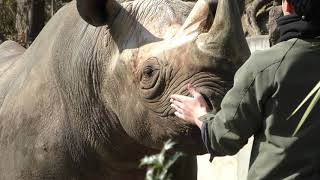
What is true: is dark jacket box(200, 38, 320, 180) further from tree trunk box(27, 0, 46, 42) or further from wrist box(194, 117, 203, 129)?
tree trunk box(27, 0, 46, 42)

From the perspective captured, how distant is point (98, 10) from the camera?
505cm

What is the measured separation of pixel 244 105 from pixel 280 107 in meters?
0.14

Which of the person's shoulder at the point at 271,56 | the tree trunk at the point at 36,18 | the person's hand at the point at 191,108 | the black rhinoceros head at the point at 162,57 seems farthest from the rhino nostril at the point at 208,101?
the tree trunk at the point at 36,18

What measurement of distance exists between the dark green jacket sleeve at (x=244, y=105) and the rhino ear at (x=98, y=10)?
162 cm

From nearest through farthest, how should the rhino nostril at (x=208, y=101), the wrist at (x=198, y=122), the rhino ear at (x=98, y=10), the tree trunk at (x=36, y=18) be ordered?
the wrist at (x=198, y=122)
the rhino nostril at (x=208, y=101)
the rhino ear at (x=98, y=10)
the tree trunk at (x=36, y=18)

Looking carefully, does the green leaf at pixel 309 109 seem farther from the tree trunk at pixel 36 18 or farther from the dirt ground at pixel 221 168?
the tree trunk at pixel 36 18

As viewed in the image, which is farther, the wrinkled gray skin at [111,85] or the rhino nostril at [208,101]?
the wrinkled gray skin at [111,85]

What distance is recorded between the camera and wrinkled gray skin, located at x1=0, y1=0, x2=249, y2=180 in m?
4.45

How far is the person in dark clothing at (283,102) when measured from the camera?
137 inches

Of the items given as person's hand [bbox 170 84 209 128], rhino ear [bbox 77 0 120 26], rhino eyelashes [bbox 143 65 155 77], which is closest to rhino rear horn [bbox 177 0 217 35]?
rhino eyelashes [bbox 143 65 155 77]

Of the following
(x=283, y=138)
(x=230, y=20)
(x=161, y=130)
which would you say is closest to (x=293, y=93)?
(x=283, y=138)

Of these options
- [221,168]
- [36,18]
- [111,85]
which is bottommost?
[36,18]

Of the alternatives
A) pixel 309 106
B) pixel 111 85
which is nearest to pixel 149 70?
pixel 111 85

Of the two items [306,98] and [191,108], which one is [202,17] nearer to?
[191,108]
